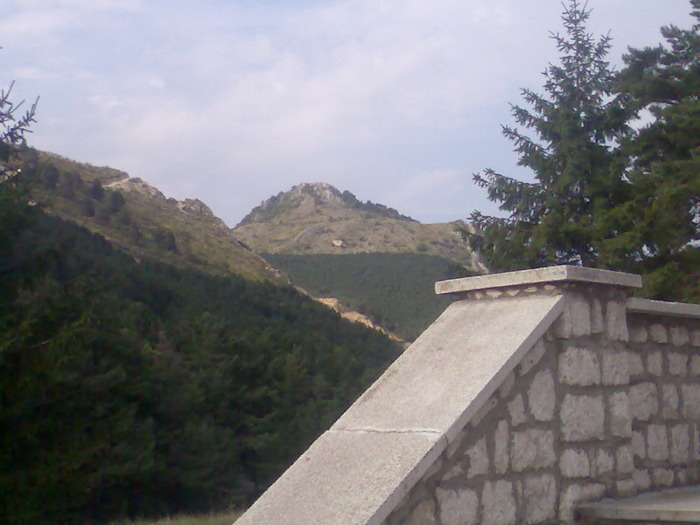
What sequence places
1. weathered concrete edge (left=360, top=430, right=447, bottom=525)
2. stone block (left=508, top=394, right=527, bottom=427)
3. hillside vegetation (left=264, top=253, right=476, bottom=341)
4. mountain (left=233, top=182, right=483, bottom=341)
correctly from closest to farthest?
weathered concrete edge (left=360, top=430, right=447, bottom=525)
stone block (left=508, top=394, right=527, bottom=427)
hillside vegetation (left=264, top=253, right=476, bottom=341)
mountain (left=233, top=182, right=483, bottom=341)

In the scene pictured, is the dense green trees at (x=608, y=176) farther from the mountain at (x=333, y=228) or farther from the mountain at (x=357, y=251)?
the mountain at (x=333, y=228)

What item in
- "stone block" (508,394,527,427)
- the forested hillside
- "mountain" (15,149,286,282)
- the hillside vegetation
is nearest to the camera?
"stone block" (508,394,527,427)

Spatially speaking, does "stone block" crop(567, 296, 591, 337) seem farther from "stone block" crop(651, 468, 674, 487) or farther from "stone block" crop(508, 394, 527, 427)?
"stone block" crop(651, 468, 674, 487)

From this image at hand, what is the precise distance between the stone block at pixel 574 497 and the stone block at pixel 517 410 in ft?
1.44

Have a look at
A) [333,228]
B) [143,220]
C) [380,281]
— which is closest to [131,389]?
[143,220]

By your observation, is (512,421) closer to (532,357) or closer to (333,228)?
(532,357)

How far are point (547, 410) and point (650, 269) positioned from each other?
15.3 m

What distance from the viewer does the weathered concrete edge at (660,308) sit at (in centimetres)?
411

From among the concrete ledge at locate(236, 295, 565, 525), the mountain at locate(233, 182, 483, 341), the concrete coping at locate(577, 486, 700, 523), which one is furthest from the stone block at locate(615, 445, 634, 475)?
the mountain at locate(233, 182, 483, 341)

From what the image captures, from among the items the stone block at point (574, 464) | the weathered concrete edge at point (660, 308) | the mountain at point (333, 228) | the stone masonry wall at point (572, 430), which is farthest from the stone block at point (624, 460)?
the mountain at point (333, 228)

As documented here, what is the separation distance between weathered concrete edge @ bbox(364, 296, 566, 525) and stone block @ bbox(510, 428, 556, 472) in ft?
0.98

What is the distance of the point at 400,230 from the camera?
74.8 meters

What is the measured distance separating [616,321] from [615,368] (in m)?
0.23

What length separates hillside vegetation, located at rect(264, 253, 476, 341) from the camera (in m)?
50.7
